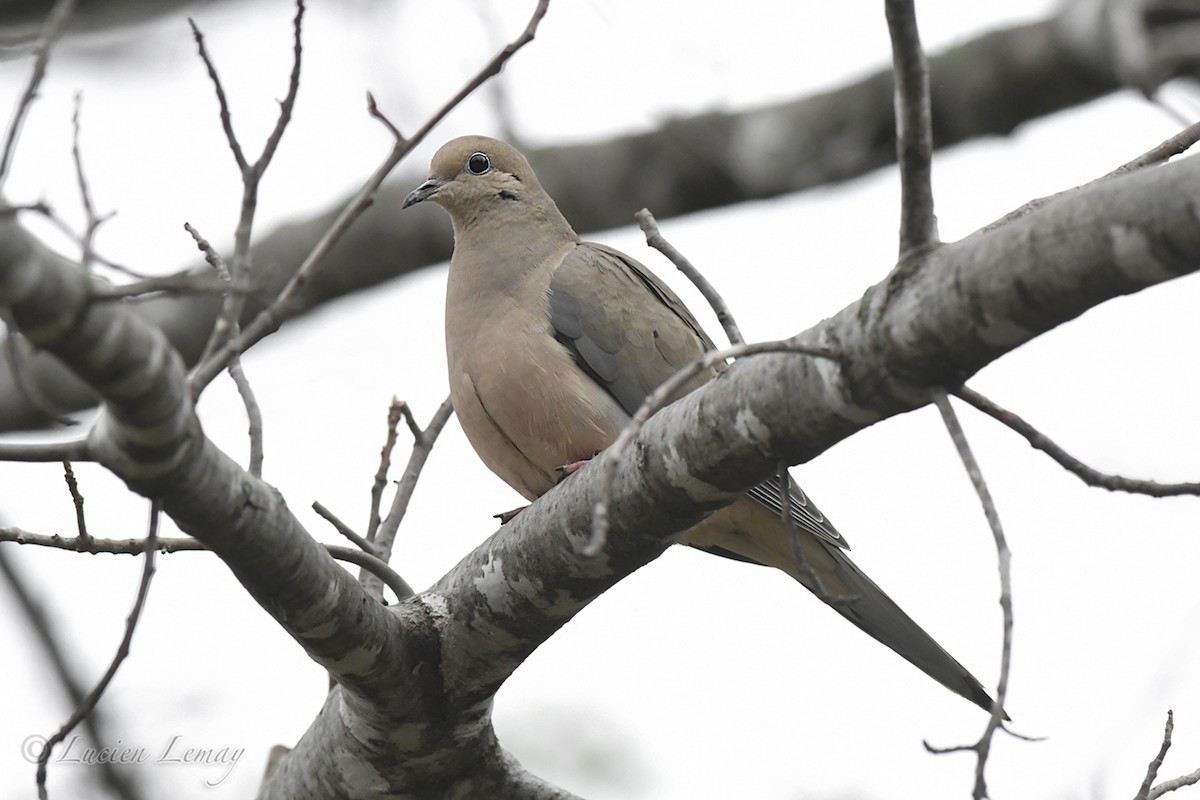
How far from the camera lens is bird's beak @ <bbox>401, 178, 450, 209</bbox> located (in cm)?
511

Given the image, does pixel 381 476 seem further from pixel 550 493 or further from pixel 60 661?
pixel 60 661

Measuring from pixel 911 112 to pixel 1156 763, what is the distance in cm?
173

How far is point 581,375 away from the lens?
13.6 feet

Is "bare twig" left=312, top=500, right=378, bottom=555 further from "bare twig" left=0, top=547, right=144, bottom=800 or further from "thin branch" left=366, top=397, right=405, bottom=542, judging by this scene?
"bare twig" left=0, top=547, right=144, bottom=800

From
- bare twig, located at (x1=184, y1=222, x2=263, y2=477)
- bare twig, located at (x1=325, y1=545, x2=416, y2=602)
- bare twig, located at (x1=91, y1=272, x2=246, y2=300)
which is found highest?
bare twig, located at (x1=184, y1=222, x2=263, y2=477)

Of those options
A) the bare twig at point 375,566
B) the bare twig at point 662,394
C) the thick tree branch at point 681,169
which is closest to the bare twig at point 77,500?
the bare twig at point 375,566

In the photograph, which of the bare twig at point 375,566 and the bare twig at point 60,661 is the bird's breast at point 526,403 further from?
the bare twig at point 60,661

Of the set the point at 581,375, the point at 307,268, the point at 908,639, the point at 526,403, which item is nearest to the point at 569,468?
the point at 526,403

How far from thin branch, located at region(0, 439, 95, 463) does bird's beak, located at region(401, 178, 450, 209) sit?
9.89 ft

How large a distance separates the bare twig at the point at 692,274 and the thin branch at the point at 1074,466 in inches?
25.7

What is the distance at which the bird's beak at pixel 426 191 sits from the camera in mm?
5113

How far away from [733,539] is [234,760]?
179 centimetres

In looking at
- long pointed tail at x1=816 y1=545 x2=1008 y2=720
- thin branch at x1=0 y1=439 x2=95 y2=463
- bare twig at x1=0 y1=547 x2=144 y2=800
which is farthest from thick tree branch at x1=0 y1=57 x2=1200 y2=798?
bare twig at x1=0 y1=547 x2=144 y2=800

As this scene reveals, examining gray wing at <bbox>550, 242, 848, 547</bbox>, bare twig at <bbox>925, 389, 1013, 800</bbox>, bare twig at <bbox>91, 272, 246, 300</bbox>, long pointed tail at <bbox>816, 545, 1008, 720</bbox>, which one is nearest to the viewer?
bare twig at <bbox>91, 272, 246, 300</bbox>
